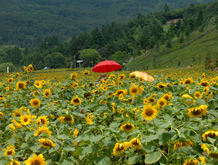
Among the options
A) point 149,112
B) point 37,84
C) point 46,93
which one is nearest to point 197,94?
point 149,112

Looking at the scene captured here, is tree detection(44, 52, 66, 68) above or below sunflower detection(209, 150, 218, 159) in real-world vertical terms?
above

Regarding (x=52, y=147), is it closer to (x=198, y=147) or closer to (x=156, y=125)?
(x=156, y=125)

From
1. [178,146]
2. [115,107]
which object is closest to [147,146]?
[178,146]

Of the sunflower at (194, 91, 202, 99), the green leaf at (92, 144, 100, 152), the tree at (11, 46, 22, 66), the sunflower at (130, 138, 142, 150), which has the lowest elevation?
the green leaf at (92, 144, 100, 152)

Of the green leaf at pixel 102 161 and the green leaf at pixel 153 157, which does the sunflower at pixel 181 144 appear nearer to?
the green leaf at pixel 153 157

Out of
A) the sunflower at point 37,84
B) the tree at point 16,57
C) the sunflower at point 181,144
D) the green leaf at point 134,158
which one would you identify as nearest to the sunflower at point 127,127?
the green leaf at point 134,158

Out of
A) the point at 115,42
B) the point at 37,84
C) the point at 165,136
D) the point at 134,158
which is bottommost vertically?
the point at 134,158

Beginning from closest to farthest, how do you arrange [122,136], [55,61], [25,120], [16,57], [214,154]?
[214,154], [122,136], [25,120], [55,61], [16,57]

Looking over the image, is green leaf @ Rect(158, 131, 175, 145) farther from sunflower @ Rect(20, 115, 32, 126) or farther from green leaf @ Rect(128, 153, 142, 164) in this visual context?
sunflower @ Rect(20, 115, 32, 126)

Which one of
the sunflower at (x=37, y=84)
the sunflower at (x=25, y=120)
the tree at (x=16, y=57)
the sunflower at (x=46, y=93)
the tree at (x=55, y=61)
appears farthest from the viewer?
the tree at (x=16, y=57)

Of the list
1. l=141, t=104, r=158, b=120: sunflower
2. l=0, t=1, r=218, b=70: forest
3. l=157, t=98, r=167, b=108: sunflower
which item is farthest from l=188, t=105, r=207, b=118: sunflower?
l=0, t=1, r=218, b=70: forest

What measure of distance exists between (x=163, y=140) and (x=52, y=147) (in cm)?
85

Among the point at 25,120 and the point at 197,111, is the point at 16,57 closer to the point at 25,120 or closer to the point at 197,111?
the point at 25,120

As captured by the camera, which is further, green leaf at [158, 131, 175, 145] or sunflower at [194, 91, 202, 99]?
sunflower at [194, 91, 202, 99]
